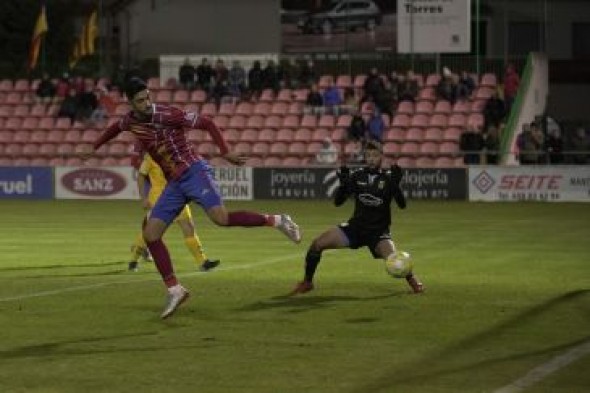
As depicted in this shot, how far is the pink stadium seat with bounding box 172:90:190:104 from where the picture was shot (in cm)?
4294

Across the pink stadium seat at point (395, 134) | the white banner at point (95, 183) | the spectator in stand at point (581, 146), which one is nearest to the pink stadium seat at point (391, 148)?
the pink stadium seat at point (395, 134)

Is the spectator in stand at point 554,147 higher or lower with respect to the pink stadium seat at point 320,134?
lower

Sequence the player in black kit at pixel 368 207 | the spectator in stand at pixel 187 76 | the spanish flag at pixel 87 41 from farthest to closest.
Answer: the spanish flag at pixel 87 41 < the spectator in stand at pixel 187 76 < the player in black kit at pixel 368 207

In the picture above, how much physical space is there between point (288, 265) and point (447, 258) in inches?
96.9

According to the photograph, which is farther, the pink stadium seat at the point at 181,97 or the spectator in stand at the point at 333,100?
the pink stadium seat at the point at 181,97

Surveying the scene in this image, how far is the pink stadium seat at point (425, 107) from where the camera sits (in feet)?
130

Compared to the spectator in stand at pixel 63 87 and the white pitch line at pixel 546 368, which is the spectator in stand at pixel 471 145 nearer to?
the spectator in stand at pixel 63 87

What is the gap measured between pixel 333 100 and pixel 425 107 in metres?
2.82

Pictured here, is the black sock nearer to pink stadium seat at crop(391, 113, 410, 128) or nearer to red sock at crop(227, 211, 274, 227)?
red sock at crop(227, 211, 274, 227)

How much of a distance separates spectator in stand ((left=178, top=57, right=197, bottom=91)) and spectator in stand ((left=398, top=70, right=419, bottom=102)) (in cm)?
694

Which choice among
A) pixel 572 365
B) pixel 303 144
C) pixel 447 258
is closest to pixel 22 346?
pixel 572 365

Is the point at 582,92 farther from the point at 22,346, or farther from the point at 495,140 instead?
the point at 22,346

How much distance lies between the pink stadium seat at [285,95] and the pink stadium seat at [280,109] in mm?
146

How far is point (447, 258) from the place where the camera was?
19.4 meters
